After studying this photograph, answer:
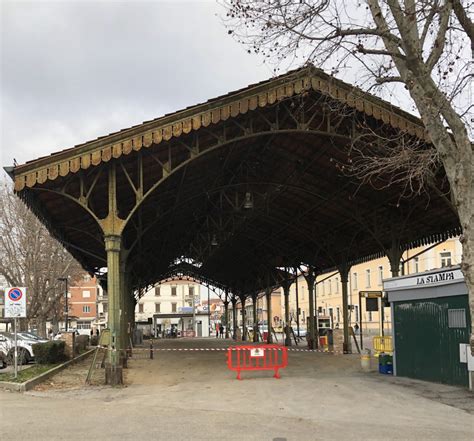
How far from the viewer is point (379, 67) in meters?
9.73

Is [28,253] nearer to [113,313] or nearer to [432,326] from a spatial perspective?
[113,313]

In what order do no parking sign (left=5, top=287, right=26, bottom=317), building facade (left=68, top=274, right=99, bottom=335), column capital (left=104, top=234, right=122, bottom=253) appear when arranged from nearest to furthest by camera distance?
column capital (left=104, top=234, right=122, bottom=253) < no parking sign (left=5, top=287, right=26, bottom=317) < building facade (left=68, top=274, right=99, bottom=335)

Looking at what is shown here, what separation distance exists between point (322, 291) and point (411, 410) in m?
61.1

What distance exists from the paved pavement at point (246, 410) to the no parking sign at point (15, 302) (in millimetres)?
2378

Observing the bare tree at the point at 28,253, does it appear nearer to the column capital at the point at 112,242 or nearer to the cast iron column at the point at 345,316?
the cast iron column at the point at 345,316

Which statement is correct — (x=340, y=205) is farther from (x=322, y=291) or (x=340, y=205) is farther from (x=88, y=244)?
(x=322, y=291)

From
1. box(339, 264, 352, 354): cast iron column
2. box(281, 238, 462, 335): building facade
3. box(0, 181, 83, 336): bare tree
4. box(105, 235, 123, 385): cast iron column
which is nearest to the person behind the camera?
box(105, 235, 123, 385): cast iron column

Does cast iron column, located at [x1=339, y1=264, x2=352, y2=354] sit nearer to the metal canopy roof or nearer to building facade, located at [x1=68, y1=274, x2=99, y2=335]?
the metal canopy roof

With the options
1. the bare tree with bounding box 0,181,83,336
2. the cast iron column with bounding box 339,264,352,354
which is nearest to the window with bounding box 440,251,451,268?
the cast iron column with bounding box 339,264,352,354

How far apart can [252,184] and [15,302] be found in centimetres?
991

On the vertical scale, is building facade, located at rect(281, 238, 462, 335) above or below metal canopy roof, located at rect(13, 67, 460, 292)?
below

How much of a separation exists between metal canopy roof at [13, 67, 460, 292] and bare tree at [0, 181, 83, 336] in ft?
19.0

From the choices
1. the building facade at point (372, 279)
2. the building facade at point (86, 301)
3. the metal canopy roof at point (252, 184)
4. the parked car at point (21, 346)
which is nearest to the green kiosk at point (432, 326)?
the metal canopy roof at point (252, 184)

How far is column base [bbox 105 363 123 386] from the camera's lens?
14.8m
